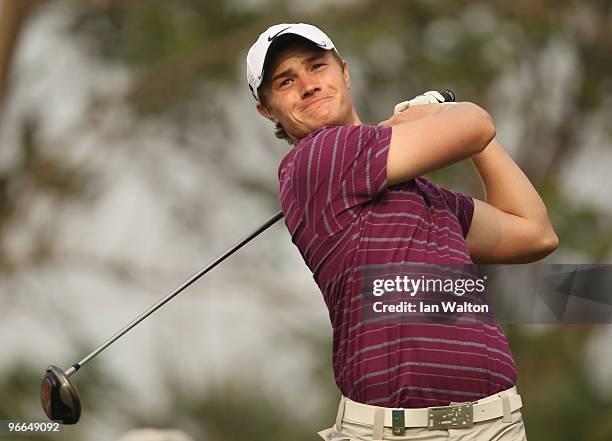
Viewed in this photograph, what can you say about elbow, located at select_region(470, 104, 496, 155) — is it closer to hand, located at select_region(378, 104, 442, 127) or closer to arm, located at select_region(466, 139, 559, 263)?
hand, located at select_region(378, 104, 442, 127)

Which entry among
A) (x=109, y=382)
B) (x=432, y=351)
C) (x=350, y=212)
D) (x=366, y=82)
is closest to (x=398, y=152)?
(x=350, y=212)

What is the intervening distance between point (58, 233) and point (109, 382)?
1.44m

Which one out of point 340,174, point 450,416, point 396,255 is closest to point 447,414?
point 450,416

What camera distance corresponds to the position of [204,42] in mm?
7832

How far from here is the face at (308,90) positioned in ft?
6.26

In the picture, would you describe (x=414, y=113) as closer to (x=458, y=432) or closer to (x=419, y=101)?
(x=419, y=101)

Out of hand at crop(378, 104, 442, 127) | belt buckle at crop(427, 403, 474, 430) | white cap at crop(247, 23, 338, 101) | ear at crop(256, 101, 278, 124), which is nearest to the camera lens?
belt buckle at crop(427, 403, 474, 430)

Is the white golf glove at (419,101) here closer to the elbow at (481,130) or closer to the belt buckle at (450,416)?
the elbow at (481,130)

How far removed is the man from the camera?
164cm

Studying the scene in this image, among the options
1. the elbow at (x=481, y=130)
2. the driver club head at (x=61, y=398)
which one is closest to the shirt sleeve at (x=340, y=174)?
the elbow at (x=481, y=130)

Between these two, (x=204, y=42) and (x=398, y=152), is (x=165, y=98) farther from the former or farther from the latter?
(x=398, y=152)

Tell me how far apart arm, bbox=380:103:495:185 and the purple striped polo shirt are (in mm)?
17

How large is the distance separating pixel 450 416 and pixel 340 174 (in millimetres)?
343

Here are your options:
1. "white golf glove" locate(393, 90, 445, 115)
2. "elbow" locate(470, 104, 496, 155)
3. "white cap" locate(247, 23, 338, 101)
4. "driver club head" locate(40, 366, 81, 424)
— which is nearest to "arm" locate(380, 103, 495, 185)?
"elbow" locate(470, 104, 496, 155)
